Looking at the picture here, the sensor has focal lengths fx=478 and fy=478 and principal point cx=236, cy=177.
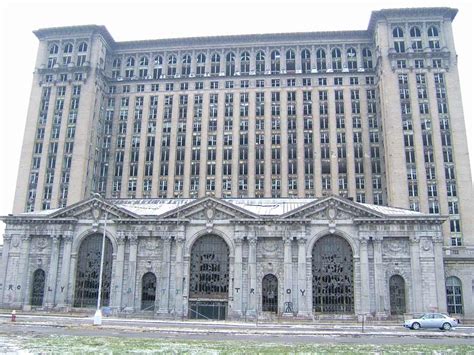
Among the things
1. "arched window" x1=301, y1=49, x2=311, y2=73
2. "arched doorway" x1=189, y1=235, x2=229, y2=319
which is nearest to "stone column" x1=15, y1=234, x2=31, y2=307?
"arched doorway" x1=189, y1=235, x2=229, y2=319

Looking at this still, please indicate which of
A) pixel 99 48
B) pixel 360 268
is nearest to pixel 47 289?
pixel 360 268

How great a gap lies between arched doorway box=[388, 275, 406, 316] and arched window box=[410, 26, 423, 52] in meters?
60.5

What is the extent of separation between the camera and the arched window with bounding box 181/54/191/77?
118 metres

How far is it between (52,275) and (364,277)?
1738 inches

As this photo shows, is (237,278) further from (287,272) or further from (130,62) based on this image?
(130,62)

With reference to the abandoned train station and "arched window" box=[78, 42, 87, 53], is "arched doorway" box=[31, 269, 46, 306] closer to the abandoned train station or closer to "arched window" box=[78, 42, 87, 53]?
the abandoned train station

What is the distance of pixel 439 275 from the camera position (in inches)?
2490

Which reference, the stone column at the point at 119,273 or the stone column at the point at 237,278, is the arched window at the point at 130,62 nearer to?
the stone column at the point at 119,273

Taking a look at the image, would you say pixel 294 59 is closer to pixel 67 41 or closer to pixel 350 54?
pixel 350 54

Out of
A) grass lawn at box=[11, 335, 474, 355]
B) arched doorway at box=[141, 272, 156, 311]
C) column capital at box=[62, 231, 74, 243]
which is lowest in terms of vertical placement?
grass lawn at box=[11, 335, 474, 355]

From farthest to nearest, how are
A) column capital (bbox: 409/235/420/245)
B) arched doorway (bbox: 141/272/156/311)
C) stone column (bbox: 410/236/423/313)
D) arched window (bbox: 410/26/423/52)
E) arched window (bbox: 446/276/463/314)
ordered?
1. arched window (bbox: 410/26/423/52)
2. arched window (bbox: 446/276/463/314)
3. arched doorway (bbox: 141/272/156/311)
4. column capital (bbox: 409/235/420/245)
5. stone column (bbox: 410/236/423/313)

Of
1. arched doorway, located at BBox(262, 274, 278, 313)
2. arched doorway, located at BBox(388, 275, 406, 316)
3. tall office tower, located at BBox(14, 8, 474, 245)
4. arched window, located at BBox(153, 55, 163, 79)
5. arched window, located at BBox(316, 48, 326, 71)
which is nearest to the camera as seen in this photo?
arched doorway, located at BBox(388, 275, 406, 316)

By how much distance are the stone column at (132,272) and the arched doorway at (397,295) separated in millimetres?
35165

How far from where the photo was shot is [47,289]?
227 feet
